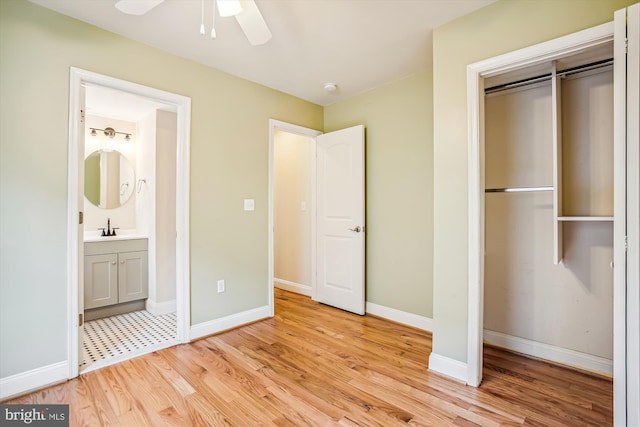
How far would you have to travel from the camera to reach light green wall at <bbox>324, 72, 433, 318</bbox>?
3000 mm

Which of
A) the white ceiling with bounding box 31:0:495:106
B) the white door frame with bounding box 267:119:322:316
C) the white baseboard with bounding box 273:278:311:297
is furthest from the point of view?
the white baseboard with bounding box 273:278:311:297

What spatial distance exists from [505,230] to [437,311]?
985mm

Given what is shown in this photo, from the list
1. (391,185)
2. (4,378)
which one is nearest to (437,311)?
(391,185)

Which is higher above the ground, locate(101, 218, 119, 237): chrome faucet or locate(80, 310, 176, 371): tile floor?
locate(101, 218, 119, 237): chrome faucet

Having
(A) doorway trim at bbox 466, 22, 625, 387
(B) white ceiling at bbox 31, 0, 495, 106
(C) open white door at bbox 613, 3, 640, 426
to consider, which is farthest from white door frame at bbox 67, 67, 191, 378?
(C) open white door at bbox 613, 3, 640, 426

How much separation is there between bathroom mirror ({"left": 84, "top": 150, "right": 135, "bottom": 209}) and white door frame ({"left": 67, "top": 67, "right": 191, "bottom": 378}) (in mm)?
1763

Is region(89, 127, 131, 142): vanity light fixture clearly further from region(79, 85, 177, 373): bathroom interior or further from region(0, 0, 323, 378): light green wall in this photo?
region(0, 0, 323, 378): light green wall

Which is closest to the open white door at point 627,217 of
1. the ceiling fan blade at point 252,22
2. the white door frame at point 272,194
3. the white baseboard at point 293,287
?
the ceiling fan blade at point 252,22

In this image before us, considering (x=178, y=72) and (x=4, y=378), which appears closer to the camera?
(x=4, y=378)

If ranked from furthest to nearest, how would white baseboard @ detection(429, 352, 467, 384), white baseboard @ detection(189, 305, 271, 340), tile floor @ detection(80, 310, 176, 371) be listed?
white baseboard @ detection(189, 305, 271, 340) → tile floor @ detection(80, 310, 176, 371) → white baseboard @ detection(429, 352, 467, 384)

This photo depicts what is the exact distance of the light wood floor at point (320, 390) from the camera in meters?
1.73

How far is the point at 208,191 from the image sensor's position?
2867mm

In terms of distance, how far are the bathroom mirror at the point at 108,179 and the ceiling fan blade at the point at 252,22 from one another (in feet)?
9.94

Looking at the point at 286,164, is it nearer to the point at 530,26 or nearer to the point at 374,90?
the point at 374,90
